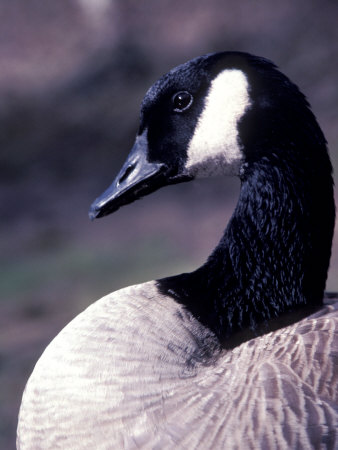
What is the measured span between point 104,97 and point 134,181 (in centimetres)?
277

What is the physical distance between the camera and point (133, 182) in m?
1.25

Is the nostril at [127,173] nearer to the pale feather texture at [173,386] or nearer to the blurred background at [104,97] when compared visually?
the pale feather texture at [173,386]

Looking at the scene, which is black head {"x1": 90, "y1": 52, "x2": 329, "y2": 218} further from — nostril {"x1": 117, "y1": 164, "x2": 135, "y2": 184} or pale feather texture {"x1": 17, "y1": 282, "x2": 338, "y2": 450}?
pale feather texture {"x1": 17, "y1": 282, "x2": 338, "y2": 450}

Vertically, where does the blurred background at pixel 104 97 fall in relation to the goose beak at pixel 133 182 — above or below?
above

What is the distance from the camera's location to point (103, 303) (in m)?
1.20

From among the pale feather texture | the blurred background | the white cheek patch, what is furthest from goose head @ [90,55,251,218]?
the blurred background

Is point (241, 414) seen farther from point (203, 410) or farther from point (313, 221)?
point (313, 221)

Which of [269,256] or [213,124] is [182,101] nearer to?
[213,124]

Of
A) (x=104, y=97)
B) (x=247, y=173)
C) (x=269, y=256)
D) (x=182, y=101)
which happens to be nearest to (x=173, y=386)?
(x=269, y=256)

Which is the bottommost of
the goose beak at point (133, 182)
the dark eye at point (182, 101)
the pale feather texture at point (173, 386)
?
the pale feather texture at point (173, 386)

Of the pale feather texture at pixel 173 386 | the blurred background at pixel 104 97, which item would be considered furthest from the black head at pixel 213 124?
the blurred background at pixel 104 97

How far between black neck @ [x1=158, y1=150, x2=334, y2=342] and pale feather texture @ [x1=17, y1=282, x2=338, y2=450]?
0.05 meters

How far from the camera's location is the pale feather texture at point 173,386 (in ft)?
3.18

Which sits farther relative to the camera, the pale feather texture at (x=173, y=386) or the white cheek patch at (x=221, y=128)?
the white cheek patch at (x=221, y=128)
